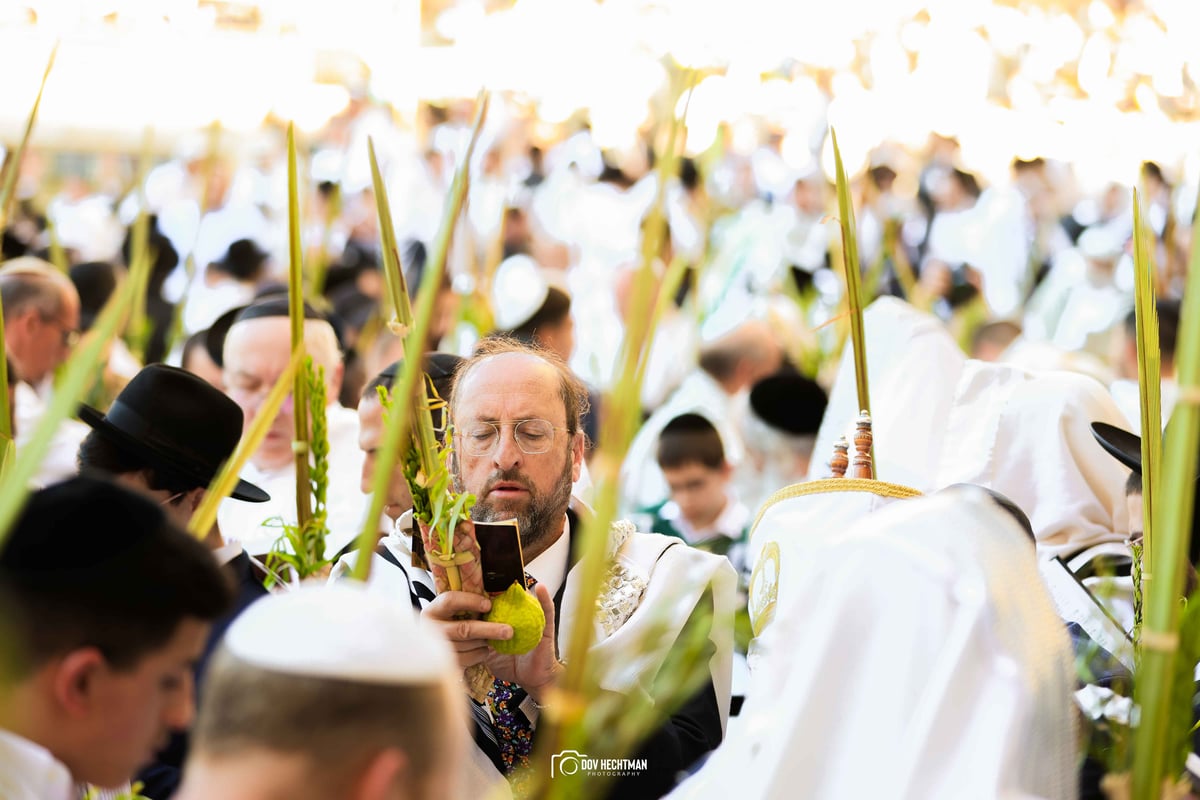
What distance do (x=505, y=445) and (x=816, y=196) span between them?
8.35m

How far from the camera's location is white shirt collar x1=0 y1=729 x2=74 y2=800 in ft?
5.24

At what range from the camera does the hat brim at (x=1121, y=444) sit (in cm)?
270

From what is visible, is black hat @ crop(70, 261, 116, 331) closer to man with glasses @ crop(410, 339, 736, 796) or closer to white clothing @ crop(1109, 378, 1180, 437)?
man with glasses @ crop(410, 339, 736, 796)

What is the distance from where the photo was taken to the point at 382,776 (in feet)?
4.30

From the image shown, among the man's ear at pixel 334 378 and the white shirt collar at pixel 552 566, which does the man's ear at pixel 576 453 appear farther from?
the man's ear at pixel 334 378

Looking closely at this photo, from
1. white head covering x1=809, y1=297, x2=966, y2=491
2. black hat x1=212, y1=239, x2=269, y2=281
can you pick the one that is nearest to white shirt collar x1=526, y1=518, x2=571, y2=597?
white head covering x1=809, y1=297, x2=966, y2=491

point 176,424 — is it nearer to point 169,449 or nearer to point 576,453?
point 169,449

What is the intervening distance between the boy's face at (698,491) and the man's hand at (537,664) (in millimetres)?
2391

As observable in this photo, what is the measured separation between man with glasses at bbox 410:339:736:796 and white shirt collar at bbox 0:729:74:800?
38.3 inches

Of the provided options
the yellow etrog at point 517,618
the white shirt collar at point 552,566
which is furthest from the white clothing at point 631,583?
the yellow etrog at point 517,618

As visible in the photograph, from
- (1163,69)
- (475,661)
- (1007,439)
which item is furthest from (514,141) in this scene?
(475,661)

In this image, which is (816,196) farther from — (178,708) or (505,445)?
(178,708)

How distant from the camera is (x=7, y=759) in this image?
5.25 feet

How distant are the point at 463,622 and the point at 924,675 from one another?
0.82m
